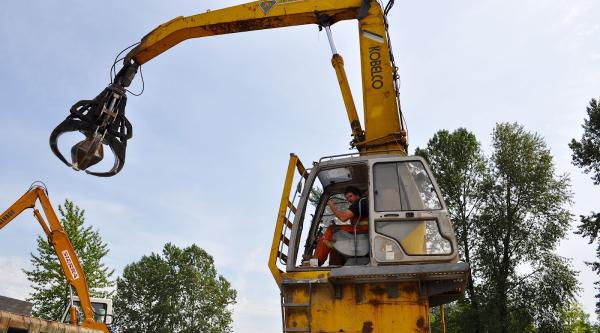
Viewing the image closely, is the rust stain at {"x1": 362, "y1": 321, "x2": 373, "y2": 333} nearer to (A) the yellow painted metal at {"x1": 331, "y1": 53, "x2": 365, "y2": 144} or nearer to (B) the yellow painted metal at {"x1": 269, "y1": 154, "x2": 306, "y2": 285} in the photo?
(B) the yellow painted metal at {"x1": 269, "y1": 154, "x2": 306, "y2": 285}

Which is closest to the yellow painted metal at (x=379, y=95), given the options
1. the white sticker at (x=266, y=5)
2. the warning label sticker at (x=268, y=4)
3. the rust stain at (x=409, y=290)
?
the warning label sticker at (x=268, y=4)

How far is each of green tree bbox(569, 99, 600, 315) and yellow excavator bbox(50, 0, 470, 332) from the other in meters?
22.4

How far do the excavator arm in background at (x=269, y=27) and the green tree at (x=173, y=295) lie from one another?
42.1m

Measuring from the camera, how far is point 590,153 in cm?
2544

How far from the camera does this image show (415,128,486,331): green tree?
1129 inches

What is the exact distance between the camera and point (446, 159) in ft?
98.1

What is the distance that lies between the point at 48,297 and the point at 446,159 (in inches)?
956

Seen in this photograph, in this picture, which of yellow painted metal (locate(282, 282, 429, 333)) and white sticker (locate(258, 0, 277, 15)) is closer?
yellow painted metal (locate(282, 282, 429, 333))

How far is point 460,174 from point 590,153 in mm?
6943

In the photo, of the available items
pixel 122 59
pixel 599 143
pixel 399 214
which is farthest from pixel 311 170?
pixel 599 143

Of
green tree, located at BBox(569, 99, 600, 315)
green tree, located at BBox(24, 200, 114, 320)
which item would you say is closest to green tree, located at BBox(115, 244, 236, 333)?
green tree, located at BBox(24, 200, 114, 320)

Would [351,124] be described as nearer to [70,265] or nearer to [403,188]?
[403,188]

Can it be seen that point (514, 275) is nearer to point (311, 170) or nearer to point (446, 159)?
point (446, 159)

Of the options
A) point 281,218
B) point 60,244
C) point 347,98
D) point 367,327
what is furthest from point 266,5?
point 60,244
